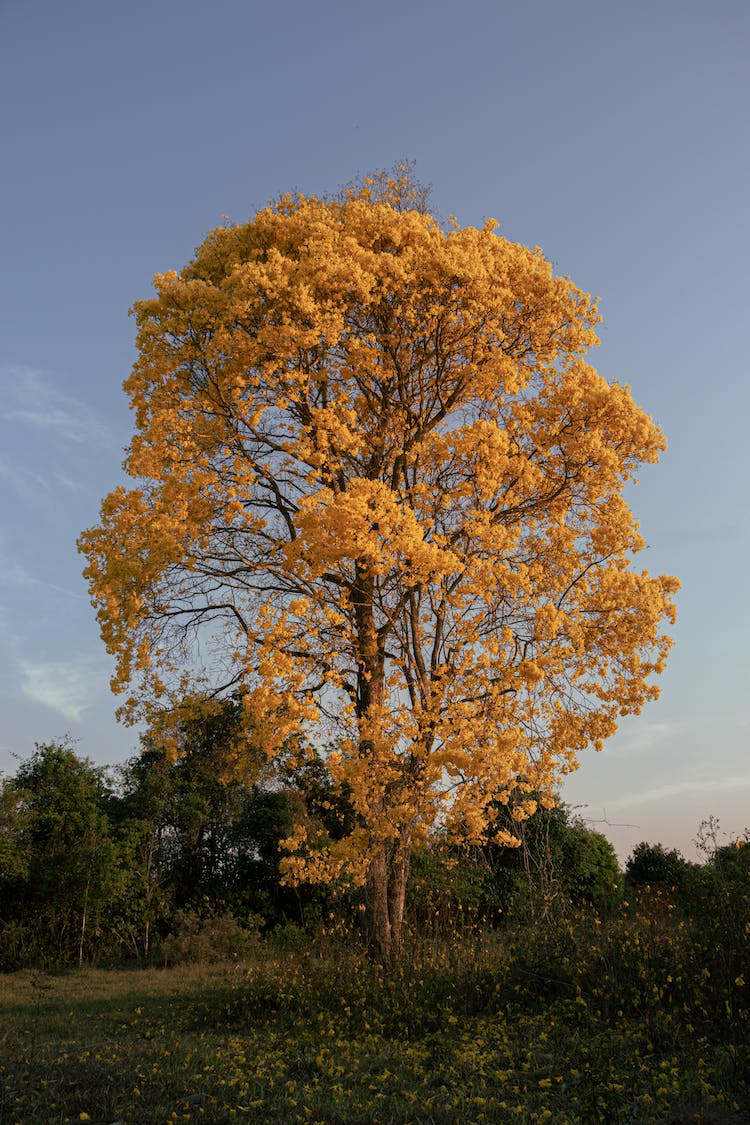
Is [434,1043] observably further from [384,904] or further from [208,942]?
[208,942]

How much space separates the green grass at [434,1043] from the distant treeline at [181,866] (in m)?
5.54

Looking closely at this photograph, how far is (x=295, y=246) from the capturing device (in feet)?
37.0

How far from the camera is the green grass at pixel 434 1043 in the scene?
17.7ft

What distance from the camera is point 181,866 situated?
66.2 ft

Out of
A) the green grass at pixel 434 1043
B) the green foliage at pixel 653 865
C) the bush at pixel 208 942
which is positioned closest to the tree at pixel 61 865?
the bush at pixel 208 942

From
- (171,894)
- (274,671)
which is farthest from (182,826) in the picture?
(274,671)

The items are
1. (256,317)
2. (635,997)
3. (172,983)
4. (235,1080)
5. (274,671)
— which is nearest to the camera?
(235,1080)

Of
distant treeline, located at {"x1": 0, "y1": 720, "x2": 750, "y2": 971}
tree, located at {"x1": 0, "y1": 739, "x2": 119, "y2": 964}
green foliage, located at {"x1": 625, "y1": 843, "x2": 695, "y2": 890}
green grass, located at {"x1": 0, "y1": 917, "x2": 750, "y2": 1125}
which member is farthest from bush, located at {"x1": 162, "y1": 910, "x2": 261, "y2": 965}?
green foliage, located at {"x1": 625, "y1": 843, "x2": 695, "y2": 890}

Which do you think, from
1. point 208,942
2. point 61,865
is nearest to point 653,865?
point 208,942

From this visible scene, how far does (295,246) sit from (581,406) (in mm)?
4420

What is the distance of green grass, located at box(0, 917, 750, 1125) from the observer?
5.40m

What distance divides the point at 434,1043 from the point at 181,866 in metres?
14.5

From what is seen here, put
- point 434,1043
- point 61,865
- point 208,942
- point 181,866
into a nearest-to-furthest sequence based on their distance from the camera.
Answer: point 434,1043 → point 208,942 → point 61,865 → point 181,866

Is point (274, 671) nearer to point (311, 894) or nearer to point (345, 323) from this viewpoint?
point (345, 323)
